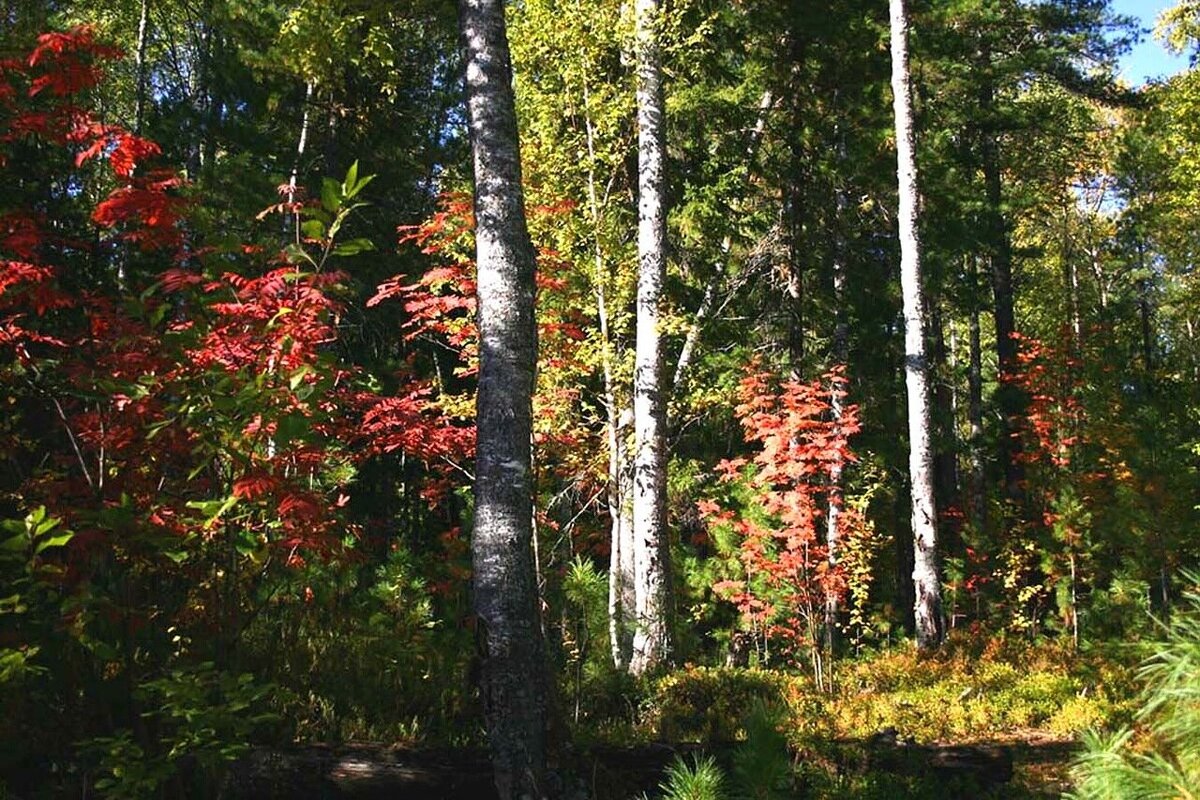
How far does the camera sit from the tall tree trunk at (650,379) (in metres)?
8.43

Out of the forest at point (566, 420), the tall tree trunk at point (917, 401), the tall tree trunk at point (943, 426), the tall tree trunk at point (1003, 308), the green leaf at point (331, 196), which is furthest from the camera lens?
the tall tree trunk at point (943, 426)

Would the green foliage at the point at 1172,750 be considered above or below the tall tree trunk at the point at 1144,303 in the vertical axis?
below

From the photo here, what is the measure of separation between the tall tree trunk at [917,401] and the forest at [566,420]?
48mm

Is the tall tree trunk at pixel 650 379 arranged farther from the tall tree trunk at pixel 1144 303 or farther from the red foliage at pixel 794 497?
the tall tree trunk at pixel 1144 303

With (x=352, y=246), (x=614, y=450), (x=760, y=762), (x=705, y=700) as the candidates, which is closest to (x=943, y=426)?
(x=614, y=450)

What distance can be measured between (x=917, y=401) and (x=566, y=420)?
4.19m

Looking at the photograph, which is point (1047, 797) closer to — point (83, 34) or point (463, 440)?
point (463, 440)

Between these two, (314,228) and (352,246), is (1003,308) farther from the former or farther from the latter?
(314,228)

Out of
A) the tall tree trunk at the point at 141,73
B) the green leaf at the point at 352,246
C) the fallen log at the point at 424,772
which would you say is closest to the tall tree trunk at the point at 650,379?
the fallen log at the point at 424,772

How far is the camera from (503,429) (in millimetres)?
4566

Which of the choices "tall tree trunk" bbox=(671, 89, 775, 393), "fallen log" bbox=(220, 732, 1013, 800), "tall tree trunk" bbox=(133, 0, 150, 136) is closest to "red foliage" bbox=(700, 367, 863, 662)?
"tall tree trunk" bbox=(671, 89, 775, 393)

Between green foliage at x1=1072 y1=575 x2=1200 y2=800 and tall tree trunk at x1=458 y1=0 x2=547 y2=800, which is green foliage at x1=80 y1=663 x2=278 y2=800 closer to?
tall tree trunk at x1=458 y1=0 x2=547 y2=800

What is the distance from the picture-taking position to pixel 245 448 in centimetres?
381

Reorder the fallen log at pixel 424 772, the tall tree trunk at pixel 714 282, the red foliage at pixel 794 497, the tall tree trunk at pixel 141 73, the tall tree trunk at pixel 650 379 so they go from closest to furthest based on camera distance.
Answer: the fallen log at pixel 424 772, the tall tree trunk at pixel 650 379, the red foliage at pixel 794 497, the tall tree trunk at pixel 714 282, the tall tree trunk at pixel 141 73
